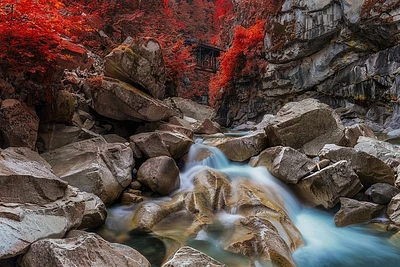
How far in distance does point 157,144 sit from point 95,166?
222 centimetres

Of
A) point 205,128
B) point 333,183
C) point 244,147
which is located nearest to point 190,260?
point 333,183

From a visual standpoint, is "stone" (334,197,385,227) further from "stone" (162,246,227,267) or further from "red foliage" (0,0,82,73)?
"red foliage" (0,0,82,73)

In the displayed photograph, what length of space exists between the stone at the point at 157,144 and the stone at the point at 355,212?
475cm

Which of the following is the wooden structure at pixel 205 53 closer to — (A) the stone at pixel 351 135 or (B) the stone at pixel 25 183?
(A) the stone at pixel 351 135

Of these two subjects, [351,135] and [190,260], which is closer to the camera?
[190,260]

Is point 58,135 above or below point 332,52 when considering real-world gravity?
below

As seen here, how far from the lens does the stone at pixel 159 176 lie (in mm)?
6996

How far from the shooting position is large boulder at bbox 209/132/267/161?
9945 mm

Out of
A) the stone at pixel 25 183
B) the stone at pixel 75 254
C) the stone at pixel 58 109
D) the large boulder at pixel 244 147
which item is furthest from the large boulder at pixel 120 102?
the stone at pixel 75 254

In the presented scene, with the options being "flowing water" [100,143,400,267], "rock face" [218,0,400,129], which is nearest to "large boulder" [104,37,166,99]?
"flowing water" [100,143,400,267]

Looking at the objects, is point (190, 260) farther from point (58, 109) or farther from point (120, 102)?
point (120, 102)

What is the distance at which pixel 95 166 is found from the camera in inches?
251

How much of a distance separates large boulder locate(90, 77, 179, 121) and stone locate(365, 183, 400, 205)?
21.8ft

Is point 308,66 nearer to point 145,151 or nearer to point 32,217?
point 145,151
